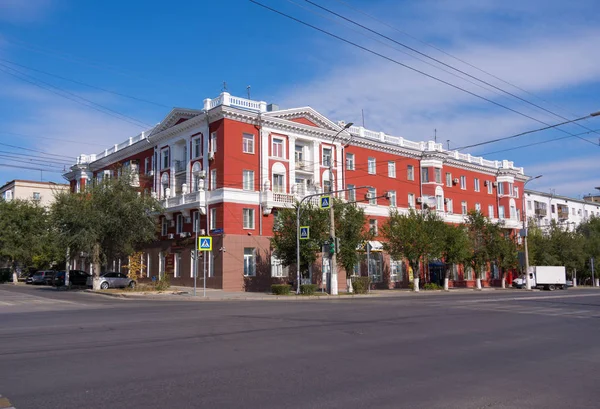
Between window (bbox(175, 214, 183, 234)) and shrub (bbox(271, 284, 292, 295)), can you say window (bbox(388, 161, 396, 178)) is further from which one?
shrub (bbox(271, 284, 292, 295))

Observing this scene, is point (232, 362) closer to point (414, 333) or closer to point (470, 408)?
point (470, 408)

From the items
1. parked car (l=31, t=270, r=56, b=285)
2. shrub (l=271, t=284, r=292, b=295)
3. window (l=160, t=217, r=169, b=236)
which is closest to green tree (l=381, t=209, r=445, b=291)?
shrub (l=271, t=284, r=292, b=295)

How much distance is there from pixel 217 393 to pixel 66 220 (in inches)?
1448

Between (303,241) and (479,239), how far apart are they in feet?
79.6

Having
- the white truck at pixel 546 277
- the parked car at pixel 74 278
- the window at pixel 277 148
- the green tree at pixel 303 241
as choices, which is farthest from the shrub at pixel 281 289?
the white truck at pixel 546 277

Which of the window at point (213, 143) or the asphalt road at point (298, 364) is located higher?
the window at point (213, 143)

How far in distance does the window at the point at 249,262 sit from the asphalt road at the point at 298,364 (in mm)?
24369

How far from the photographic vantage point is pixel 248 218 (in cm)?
4206

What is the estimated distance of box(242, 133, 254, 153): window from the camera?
1679 inches

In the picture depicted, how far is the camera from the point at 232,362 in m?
9.75

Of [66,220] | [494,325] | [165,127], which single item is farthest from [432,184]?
[494,325]

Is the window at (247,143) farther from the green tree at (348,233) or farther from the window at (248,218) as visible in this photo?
the green tree at (348,233)

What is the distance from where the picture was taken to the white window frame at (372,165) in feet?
172

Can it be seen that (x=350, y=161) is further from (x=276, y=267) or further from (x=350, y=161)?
(x=276, y=267)
